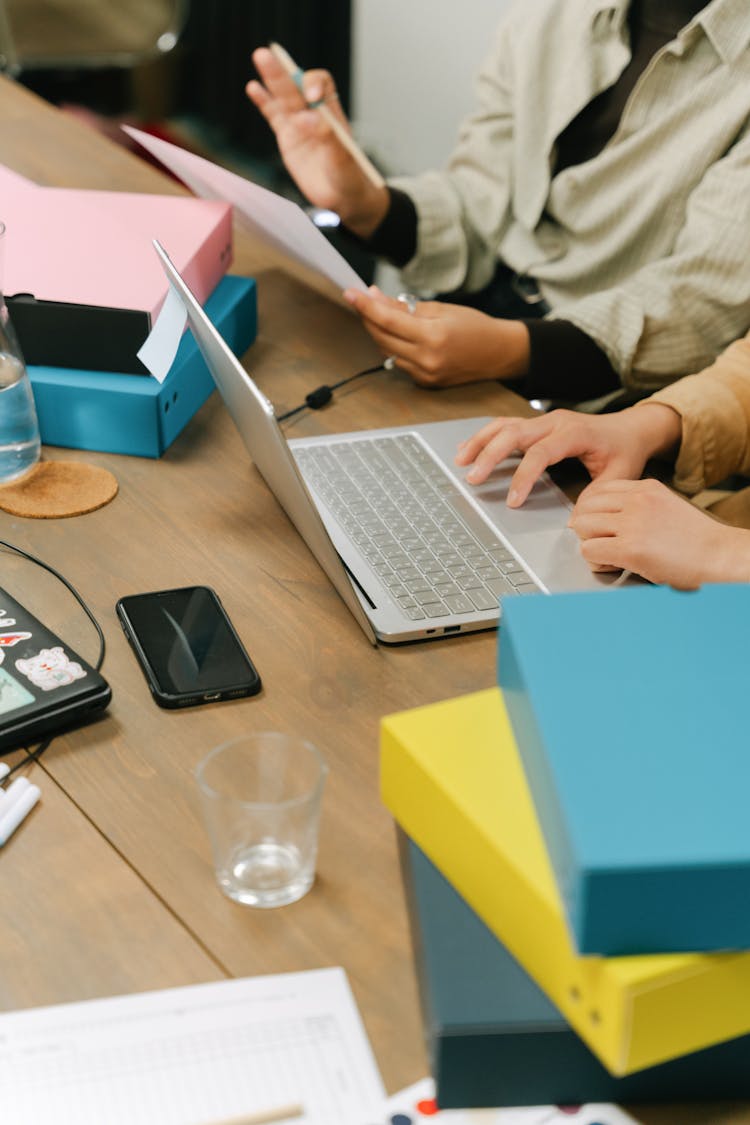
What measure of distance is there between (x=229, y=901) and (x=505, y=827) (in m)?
0.19

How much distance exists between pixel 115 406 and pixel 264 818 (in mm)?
547

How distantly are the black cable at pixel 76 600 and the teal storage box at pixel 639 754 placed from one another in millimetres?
324

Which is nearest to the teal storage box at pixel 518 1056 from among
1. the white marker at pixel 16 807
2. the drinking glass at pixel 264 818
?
the drinking glass at pixel 264 818

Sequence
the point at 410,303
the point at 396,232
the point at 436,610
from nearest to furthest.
A: the point at 436,610
the point at 410,303
the point at 396,232

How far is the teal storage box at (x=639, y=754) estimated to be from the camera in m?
0.59

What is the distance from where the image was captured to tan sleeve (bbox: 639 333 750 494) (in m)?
1.25

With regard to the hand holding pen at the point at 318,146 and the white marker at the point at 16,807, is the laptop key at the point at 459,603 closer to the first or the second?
the white marker at the point at 16,807

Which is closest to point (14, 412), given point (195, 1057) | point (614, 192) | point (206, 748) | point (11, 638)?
point (11, 638)

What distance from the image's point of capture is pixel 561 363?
1.43 meters

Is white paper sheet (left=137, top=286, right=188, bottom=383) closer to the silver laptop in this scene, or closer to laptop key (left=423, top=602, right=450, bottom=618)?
the silver laptop

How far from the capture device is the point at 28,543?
107 centimetres

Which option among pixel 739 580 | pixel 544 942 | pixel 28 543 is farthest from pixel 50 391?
pixel 544 942

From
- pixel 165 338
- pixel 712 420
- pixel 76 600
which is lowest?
pixel 712 420

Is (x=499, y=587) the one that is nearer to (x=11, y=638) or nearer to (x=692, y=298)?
(x=11, y=638)
